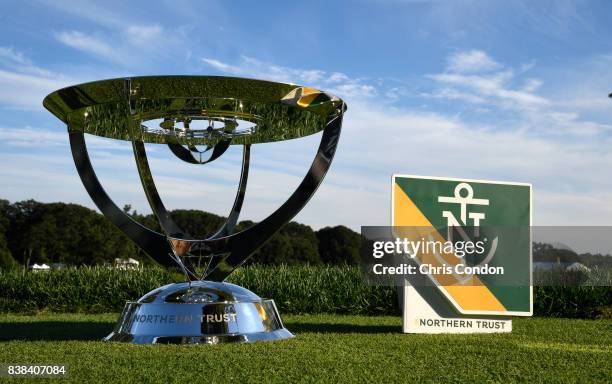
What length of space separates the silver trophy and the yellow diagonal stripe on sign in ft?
3.28

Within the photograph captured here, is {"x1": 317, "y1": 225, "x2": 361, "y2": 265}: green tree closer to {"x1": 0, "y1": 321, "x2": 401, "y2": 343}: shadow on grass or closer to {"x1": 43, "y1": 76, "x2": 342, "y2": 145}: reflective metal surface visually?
{"x1": 0, "y1": 321, "x2": 401, "y2": 343}: shadow on grass

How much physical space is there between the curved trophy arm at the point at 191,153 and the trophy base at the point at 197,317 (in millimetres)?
1256

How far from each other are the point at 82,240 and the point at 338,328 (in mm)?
43072

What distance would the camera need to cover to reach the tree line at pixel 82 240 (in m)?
45.9

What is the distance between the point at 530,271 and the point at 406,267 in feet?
4.95

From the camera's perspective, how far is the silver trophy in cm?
585

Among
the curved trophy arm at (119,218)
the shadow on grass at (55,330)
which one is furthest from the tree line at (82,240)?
the curved trophy arm at (119,218)

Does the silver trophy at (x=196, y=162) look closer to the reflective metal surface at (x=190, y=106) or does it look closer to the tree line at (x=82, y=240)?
the reflective metal surface at (x=190, y=106)

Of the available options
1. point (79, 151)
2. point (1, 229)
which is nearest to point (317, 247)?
point (1, 229)

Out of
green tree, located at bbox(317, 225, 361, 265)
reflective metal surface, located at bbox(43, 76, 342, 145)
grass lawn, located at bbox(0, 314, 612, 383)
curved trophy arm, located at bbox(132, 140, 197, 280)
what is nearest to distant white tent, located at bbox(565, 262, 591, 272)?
grass lawn, located at bbox(0, 314, 612, 383)

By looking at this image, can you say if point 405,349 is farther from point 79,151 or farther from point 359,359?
point 79,151

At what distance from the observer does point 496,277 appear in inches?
293

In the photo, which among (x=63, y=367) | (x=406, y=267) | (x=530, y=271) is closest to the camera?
(x=63, y=367)

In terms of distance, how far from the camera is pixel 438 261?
7.23 m
